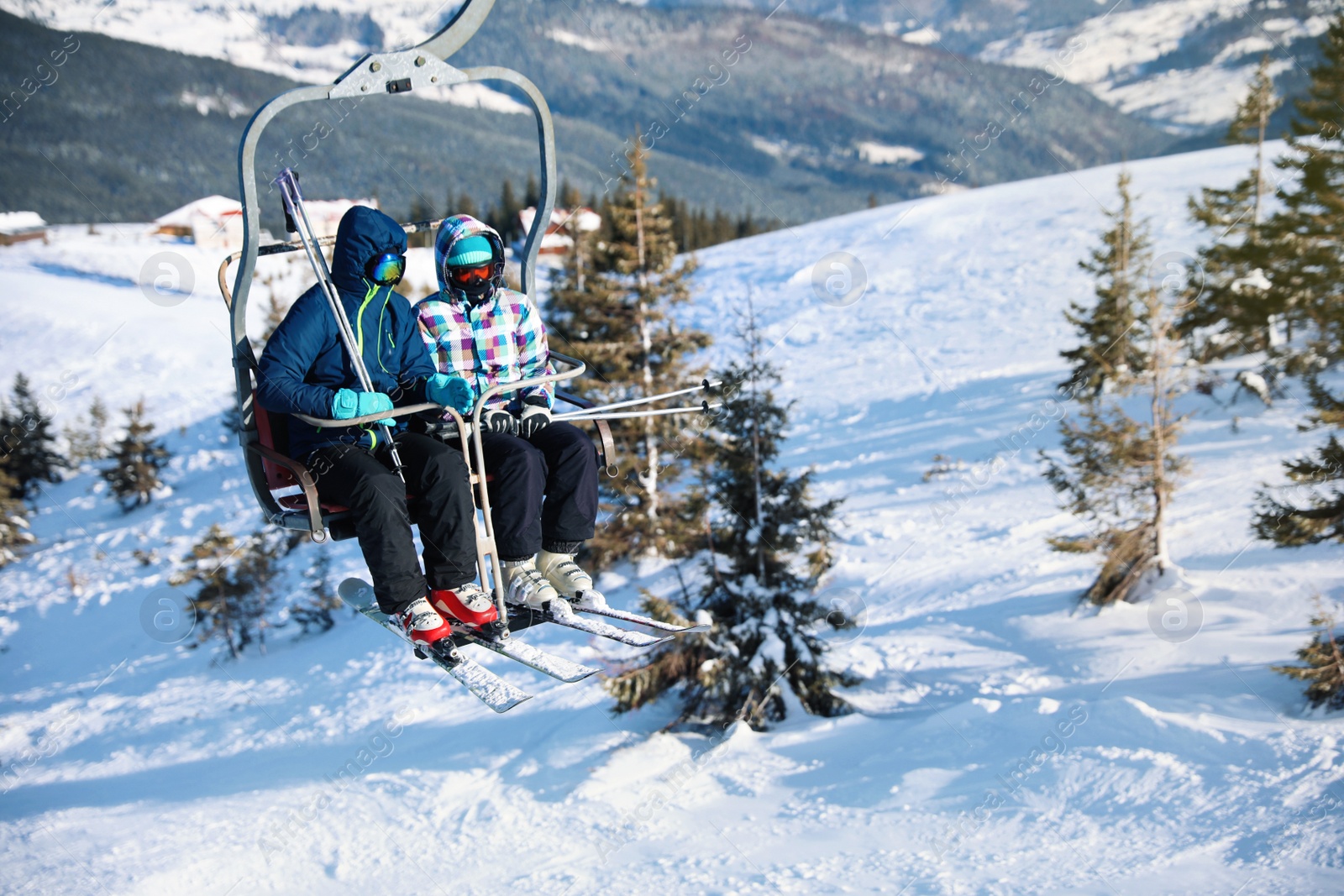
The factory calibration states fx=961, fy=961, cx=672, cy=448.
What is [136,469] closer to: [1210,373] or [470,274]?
[1210,373]

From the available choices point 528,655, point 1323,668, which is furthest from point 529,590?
point 1323,668

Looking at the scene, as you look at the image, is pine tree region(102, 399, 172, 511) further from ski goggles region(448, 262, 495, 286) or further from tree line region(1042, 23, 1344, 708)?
ski goggles region(448, 262, 495, 286)

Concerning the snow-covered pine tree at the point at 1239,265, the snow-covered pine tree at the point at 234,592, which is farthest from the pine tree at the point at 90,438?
the snow-covered pine tree at the point at 1239,265

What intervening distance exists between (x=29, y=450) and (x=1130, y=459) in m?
39.4

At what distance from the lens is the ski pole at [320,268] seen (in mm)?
3965

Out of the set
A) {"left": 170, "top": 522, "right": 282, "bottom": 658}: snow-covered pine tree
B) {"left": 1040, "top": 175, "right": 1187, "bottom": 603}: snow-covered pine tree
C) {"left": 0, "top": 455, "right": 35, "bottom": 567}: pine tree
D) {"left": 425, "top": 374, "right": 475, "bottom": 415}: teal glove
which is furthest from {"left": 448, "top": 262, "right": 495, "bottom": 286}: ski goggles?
{"left": 0, "top": 455, "right": 35, "bottom": 567}: pine tree

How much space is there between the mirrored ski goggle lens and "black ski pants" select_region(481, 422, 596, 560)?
2.38 feet

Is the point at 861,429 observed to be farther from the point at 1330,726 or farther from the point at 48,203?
the point at 48,203

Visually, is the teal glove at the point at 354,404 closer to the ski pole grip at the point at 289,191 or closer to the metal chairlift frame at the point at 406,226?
the metal chairlift frame at the point at 406,226

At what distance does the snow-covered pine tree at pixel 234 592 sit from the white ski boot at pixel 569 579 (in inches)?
832

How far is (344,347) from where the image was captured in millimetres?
4375

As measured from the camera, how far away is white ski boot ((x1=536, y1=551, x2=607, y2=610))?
15.3ft

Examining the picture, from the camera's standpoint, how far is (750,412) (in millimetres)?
13312

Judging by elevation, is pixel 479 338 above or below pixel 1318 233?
below
